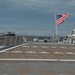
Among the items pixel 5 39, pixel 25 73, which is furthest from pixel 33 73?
pixel 5 39

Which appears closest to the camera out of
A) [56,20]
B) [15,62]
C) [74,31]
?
[15,62]

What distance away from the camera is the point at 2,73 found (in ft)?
49.6

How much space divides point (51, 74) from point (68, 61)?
21.9 feet

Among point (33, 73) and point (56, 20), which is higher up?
point (56, 20)

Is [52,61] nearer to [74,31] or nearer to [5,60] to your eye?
[5,60]

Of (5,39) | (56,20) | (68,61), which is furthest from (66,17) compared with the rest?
(68,61)

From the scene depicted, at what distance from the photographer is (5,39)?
3841 cm

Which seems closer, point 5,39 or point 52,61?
point 52,61

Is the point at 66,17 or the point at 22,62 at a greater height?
the point at 66,17

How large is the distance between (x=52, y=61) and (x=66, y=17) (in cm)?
4738

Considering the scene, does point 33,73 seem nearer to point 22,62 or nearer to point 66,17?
Answer: point 22,62

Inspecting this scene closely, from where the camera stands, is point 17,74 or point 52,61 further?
point 52,61

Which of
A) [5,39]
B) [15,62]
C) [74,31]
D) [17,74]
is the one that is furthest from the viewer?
[74,31]

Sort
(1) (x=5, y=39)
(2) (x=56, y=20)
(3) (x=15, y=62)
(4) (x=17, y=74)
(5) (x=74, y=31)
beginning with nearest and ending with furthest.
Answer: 1. (4) (x=17, y=74)
2. (3) (x=15, y=62)
3. (1) (x=5, y=39)
4. (2) (x=56, y=20)
5. (5) (x=74, y=31)
